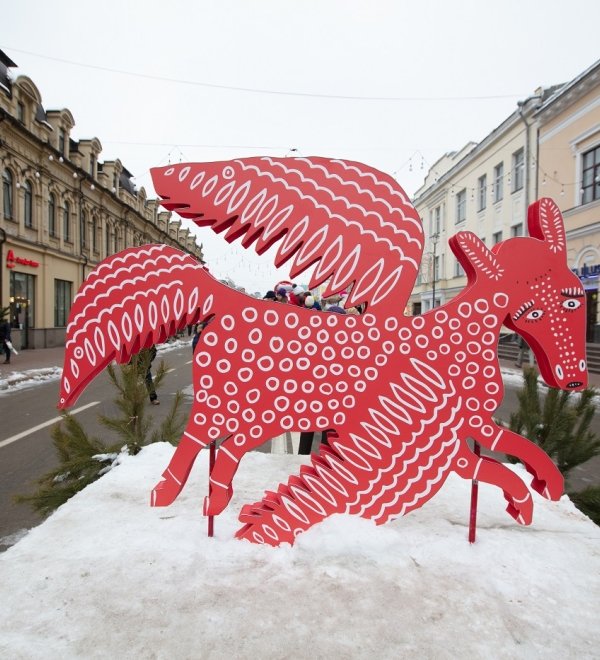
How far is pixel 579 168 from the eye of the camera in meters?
15.4

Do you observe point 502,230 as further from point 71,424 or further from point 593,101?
point 71,424

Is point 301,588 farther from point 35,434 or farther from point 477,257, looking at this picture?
point 35,434

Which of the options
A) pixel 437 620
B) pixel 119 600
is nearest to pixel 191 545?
pixel 119 600

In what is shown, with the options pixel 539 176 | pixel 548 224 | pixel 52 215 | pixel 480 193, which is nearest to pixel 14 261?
pixel 52 215

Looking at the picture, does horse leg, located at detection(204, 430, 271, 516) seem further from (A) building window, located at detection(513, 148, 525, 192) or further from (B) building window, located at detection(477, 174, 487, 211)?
(B) building window, located at detection(477, 174, 487, 211)

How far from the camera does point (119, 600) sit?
170 centimetres

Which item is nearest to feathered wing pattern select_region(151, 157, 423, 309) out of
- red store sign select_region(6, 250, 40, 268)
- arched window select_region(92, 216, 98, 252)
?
red store sign select_region(6, 250, 40, 268)

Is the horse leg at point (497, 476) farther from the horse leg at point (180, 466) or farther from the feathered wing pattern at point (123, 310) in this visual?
the feathered wing pattern at point (123, 310)

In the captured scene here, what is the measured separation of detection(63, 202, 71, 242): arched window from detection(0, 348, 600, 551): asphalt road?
13269 millimetres

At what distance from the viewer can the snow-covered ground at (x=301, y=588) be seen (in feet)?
4.95

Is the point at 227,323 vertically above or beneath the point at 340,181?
beneath

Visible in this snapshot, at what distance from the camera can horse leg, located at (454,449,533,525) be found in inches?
89.8

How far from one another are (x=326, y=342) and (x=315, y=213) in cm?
69

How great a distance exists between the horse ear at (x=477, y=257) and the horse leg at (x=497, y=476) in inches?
38.8
